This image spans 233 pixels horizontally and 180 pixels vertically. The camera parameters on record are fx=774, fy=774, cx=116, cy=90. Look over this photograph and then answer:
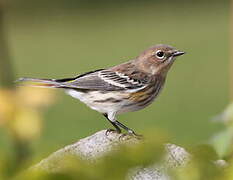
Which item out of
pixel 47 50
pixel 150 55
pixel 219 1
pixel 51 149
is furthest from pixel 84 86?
pixel 219 1

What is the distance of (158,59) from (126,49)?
10.7 m

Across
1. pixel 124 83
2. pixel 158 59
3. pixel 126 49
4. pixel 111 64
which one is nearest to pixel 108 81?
pixel 124 83

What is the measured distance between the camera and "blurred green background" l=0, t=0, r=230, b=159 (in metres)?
9.92

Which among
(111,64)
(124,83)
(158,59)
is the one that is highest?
(158,59)

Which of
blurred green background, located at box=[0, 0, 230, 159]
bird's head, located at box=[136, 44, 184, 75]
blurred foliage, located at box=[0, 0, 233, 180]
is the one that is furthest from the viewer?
blurred green background, located at box=[0, 0, 230, 159]

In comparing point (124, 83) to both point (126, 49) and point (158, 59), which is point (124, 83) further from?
point (126, 49)

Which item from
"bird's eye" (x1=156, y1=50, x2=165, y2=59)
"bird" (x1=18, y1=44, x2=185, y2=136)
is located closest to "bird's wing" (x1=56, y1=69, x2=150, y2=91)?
"bird" (x1=18, y1=44, x2=185, y2=136)

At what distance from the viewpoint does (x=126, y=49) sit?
1473cm

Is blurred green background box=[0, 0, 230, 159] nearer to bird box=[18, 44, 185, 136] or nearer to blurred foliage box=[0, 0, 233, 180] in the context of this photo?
blurred foliage box=[0, 0, 233, 180]

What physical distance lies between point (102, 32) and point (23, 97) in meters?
13.8

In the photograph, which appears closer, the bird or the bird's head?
the bird

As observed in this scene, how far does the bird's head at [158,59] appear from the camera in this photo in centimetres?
407

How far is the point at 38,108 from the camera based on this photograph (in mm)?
3506

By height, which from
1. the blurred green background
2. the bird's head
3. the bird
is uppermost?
the bird's head
